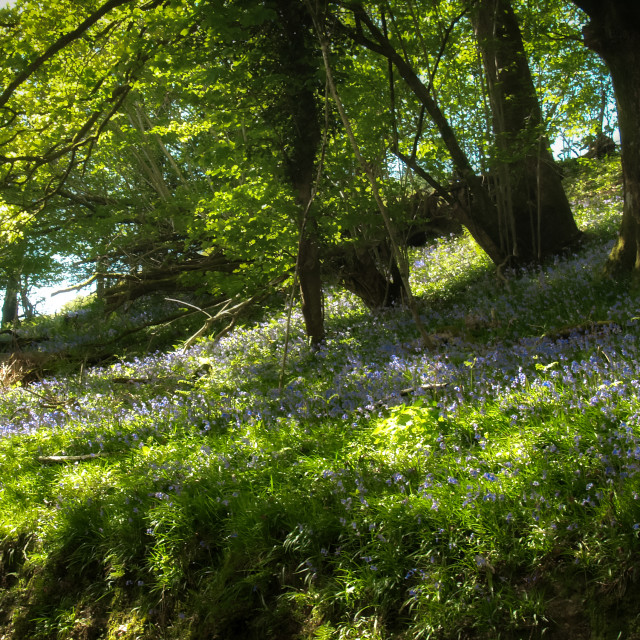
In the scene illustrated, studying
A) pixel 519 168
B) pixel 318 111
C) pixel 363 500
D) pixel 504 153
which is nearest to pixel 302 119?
pixel 318 111

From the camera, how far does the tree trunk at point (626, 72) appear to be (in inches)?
227

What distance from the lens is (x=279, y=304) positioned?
36.1 ft

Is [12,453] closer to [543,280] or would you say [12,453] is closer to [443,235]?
[543,280]

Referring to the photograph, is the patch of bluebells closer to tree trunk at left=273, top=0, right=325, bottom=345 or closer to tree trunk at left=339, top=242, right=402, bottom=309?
tree trunk at left=339, top=242, right=402, bottom=309

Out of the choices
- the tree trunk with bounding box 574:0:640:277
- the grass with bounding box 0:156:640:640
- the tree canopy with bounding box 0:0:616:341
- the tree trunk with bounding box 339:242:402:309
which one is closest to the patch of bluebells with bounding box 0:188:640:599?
the grass with bounding box 0:156:640:640

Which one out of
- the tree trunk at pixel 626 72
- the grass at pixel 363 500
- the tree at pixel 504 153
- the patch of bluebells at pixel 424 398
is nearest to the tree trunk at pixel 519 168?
the tree at pixel 504 153

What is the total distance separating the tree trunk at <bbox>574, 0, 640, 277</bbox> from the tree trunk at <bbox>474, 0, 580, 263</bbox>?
5.73 ft

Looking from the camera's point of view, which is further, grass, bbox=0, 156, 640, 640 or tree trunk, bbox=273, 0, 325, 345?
tree trunk, bbox=273, 0, 325, 345

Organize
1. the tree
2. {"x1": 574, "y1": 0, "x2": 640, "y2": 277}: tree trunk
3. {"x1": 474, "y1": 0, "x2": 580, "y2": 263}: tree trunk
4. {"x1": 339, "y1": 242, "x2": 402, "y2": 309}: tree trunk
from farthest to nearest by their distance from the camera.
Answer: {"x1": 339, "y1": 242, "x2": 402, "y2": 309}: tree trunk → {"x1": 474, "y1": 0, "x2": 580, "y2": 263}: tree trunk → the tree → {"x1": 574, "y1": 0, "x2": 640, "y2": 277}: tree trunk

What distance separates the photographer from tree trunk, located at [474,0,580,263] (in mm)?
8094

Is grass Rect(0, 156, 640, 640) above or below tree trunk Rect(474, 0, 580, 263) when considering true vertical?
below

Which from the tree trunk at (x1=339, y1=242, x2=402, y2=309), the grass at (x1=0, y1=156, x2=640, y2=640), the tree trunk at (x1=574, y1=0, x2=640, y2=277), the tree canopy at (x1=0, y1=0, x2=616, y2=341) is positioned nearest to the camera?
the grass at (x1=0, y1=156, x2=640, y2=640)

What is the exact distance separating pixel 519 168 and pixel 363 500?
22.8ft

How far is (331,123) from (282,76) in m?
1.08
